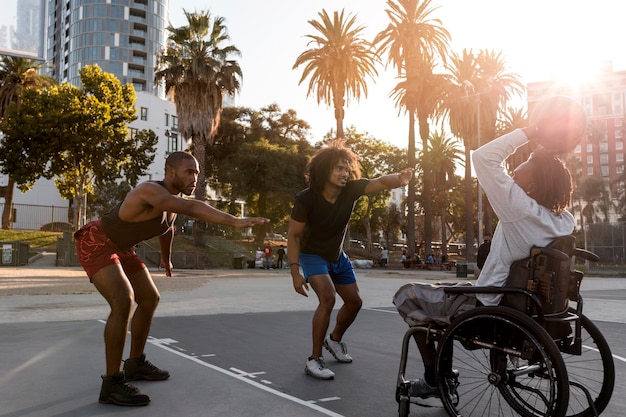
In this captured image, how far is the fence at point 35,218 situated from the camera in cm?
4772

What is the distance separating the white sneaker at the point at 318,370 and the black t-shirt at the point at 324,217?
0.85m

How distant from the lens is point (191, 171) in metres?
4.31

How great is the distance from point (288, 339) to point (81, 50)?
104 meters

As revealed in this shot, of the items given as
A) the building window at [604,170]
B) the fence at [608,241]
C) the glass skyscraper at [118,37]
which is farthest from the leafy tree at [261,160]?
the building window at [604,170]

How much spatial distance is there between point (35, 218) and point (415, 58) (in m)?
32.7

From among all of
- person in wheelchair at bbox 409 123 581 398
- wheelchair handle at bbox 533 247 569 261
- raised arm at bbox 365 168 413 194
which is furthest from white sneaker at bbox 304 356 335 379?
wheelchair handle at bbox 533 247 569 261

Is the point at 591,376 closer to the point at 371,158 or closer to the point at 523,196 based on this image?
the point at 523,196

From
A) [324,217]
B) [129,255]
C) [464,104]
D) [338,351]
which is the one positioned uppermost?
[464,104]

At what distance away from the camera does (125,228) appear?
14.0ft

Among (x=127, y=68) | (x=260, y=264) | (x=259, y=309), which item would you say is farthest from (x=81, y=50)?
(x=259, y=309)

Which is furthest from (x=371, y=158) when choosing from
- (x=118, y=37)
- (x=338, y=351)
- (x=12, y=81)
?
(x=118, y=37)

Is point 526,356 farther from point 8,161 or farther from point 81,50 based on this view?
point 81,50

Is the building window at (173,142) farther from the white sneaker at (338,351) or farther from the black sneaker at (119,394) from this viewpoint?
the black sneaker at (119,394)

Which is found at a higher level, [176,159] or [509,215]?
[176,159]
